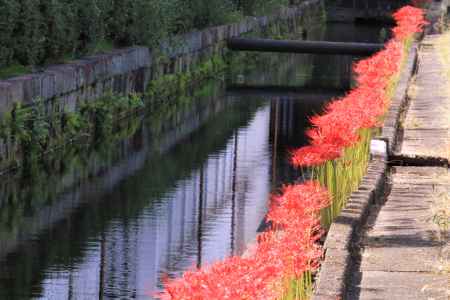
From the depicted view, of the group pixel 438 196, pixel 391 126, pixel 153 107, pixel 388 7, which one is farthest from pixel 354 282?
pixel 388 7

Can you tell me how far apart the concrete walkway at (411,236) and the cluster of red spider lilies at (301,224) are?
0.35 metres

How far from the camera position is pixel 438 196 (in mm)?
11453

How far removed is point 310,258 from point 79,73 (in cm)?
1302

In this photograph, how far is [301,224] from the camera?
9.23 m

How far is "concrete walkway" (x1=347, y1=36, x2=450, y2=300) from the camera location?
8.47 m

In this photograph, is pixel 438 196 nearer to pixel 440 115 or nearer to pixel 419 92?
pixel 440 115

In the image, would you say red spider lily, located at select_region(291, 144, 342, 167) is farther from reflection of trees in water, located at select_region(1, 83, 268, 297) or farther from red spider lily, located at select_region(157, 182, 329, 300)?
red spider lily, located at select_region(157, 182, 329, 300)

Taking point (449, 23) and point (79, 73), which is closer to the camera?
point (79, 73)

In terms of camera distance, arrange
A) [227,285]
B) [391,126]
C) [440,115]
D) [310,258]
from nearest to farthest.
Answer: [227,285]
[310,258]
[391,126]
[440,115]

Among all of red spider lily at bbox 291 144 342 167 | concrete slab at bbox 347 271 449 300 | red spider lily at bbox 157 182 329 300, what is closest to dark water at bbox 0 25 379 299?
red spider lily at bbox 291 144 342 167

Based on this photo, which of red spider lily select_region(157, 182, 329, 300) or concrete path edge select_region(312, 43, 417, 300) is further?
concrete path edge select_region(312, 43, 417, 300)

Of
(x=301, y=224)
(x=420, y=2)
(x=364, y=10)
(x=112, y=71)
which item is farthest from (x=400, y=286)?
(x=364, y=10)

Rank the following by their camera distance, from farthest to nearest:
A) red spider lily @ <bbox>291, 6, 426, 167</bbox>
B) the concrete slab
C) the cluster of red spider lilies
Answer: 1. red spider lily @ <bbox>291, 6, 426, 167</bbox>
2. the concrete slab
3. the cluster of red spider lilies

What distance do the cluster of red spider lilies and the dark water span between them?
4.15ft
